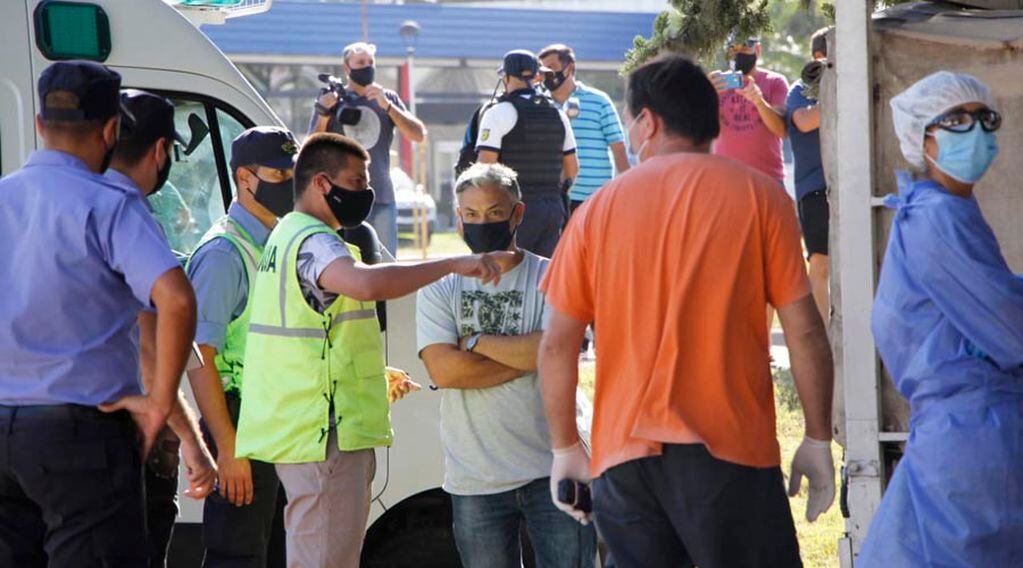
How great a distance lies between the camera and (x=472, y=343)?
481cm

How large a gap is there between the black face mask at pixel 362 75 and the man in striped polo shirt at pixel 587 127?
1.22 m

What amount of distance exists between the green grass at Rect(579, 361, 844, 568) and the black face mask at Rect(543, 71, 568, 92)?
6.34ft

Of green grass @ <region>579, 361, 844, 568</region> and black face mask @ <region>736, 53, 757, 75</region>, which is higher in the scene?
black face mask @ <region>736, 53, 757, 75</region>

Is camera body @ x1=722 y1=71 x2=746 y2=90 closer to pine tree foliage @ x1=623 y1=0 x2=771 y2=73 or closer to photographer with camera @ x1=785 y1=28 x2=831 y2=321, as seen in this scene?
photographer with camera @ x1=785 y1=28 x2=831 y2=321

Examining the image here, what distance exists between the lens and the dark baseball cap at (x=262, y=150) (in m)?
5.12

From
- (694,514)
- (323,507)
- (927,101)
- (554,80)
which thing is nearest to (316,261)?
(323,507)

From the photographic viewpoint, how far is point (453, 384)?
15.8ft

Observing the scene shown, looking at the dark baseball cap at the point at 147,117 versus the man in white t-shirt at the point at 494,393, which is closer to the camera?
the dark baseball cap at the point at 147,117

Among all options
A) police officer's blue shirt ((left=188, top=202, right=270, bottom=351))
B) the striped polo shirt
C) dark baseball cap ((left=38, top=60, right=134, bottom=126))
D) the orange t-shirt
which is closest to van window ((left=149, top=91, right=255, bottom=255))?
police officer's blue shirt ((left=188, top=202, right=270, bottom=351))

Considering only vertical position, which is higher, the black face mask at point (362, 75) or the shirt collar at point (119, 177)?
the black face mask at point (362, 75)

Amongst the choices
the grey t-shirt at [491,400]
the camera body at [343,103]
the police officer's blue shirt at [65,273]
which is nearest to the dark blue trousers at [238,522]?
the grey t-shirt at [491,400]

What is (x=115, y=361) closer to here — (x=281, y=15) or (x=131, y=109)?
(x=131, y=109)

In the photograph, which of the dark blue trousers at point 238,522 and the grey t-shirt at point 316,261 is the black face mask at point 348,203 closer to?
the grey t-shirt at point 316,261

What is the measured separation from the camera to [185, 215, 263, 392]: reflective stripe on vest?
505 cm
